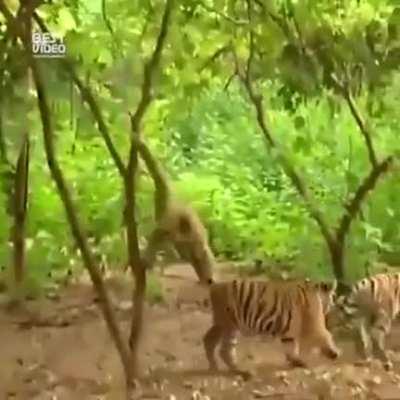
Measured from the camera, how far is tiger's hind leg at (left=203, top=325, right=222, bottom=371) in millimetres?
2725

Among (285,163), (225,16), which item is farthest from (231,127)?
(225,16)

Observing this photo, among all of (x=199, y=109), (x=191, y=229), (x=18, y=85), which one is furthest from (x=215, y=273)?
(x=18, y=85)

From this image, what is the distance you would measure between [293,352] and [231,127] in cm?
57

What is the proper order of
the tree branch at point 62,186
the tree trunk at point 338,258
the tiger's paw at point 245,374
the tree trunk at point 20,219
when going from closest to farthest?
the tree branch at point 62,186
the tiger's paw at point 245,374
the tree trunk at point 338,258
the tree trunk at point 20,219

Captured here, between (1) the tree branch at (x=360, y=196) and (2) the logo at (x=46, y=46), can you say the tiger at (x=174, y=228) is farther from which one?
(1) the tree branch at (x=360, y=196)

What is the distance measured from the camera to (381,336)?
2879mm

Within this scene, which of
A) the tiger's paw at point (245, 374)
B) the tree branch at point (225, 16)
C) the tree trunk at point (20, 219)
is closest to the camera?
the tiger's paw at point (245, 374)

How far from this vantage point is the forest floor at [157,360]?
2582 mm

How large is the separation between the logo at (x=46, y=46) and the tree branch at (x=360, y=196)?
823 mm

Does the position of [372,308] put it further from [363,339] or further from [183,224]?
[183,224]

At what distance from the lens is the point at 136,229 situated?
8.71ft

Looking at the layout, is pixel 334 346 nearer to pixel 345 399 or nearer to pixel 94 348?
pixel 345 399

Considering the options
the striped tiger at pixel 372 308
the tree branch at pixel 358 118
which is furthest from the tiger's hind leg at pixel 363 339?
the tree branch at pixel 358 118

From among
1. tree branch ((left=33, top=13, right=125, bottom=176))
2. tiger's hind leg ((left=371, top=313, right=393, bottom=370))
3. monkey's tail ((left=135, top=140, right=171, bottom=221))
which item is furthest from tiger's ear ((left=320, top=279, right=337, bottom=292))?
tree branch ((left=33, top=13, right=125, bottom=176))
